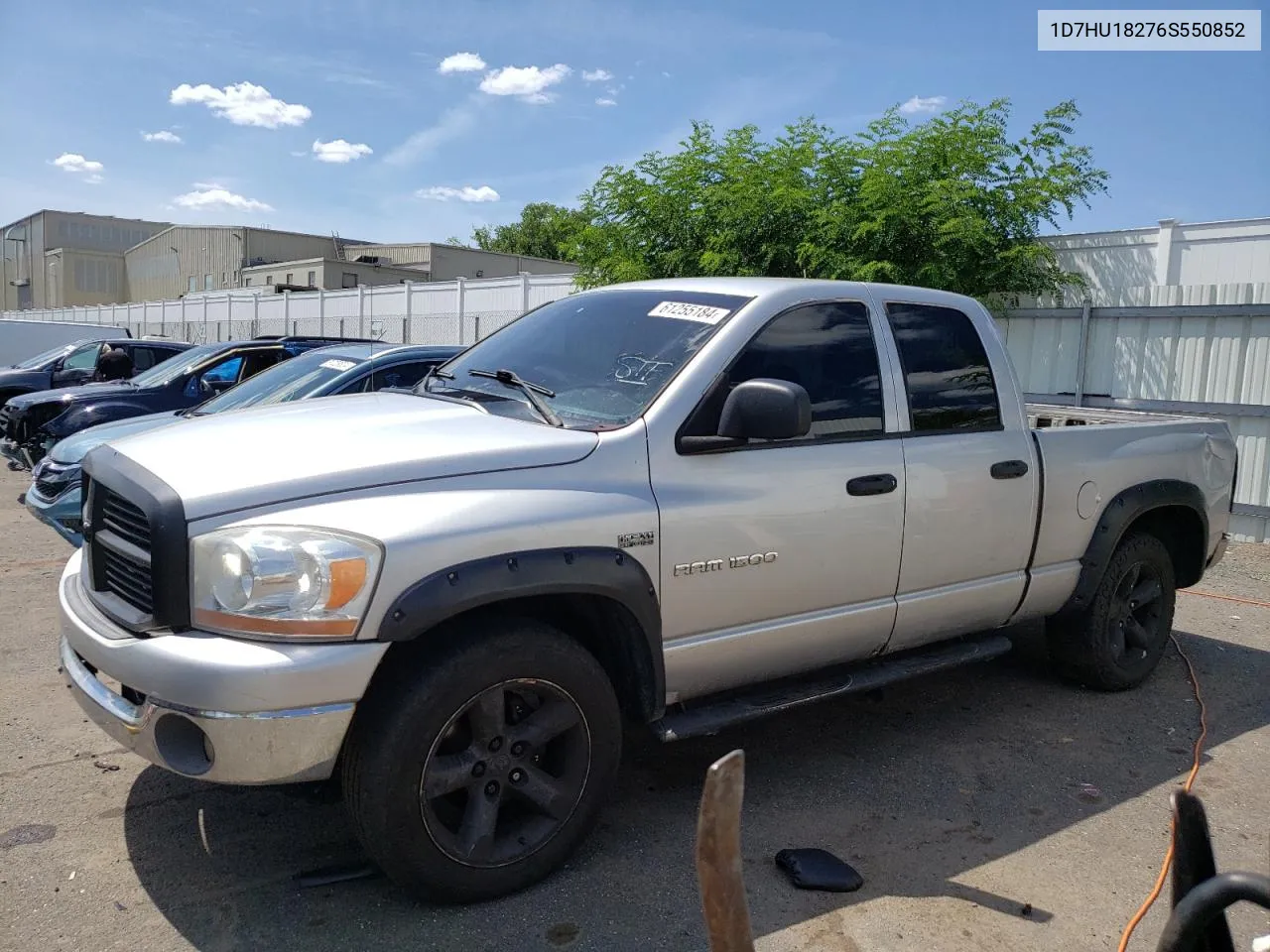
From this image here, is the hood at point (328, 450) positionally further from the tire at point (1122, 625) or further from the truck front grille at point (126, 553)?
the tire at point (1122, 625)

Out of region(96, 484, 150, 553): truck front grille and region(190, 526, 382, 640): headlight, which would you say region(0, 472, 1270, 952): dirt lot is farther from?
region(96, 484, 150, 553): truck front grille

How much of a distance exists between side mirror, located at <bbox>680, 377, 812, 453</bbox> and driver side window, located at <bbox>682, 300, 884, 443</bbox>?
0.78ft

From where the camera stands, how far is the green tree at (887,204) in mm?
10500

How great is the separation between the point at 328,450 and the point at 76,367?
14.7 meters

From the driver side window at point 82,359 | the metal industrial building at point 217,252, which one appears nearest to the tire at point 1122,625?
the driver side window at point 82,359

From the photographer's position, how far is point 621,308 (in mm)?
4066

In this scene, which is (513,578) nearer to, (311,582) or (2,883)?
(311,582)

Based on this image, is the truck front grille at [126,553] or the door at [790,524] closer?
the truck front grille at [126,553]

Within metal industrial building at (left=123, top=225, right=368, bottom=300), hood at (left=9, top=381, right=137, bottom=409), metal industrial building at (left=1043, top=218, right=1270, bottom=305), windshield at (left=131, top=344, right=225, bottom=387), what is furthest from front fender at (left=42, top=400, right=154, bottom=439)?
metal industrial building at (left=123, top=225, right=368, bottom=300)

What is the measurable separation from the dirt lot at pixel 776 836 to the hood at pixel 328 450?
1066 millimetres

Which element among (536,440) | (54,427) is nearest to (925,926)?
(536,440)

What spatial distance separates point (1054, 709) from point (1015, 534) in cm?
119

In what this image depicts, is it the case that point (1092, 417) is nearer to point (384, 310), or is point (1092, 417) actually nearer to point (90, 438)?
point (90, 438)

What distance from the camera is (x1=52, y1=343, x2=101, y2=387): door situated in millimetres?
15070
